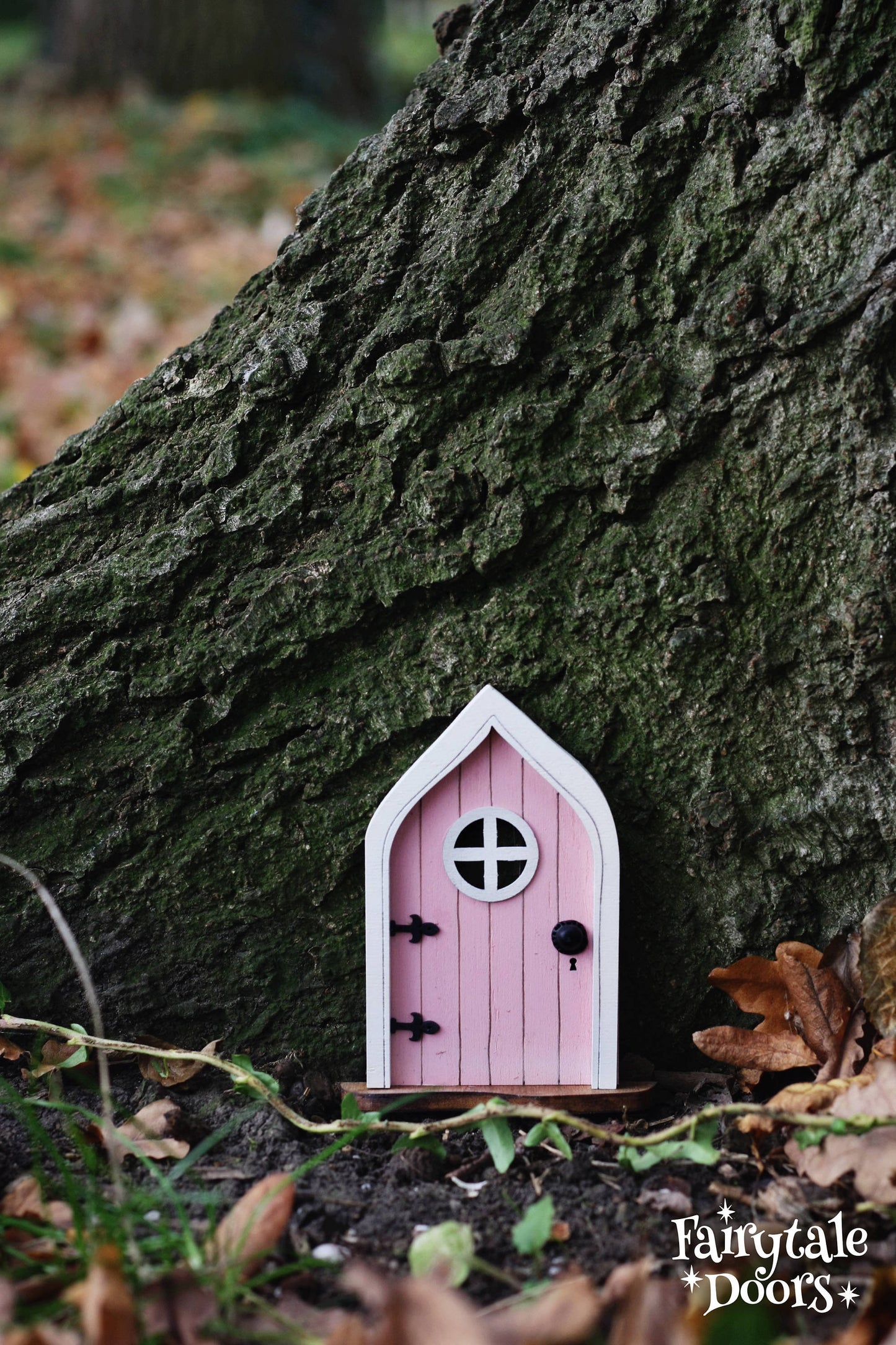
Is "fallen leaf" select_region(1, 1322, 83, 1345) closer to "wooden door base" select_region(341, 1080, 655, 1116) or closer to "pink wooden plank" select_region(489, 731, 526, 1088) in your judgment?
"wooden door base" select_region(341, 1080, 655, 1116)

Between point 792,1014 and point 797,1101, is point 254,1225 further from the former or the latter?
point 792,1014

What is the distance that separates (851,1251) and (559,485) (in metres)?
1.17

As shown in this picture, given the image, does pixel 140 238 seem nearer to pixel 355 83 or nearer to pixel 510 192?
pixel 355 83

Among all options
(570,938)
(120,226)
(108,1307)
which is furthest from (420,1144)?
(120,226)

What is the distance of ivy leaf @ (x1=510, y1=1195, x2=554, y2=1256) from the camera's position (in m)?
1.33

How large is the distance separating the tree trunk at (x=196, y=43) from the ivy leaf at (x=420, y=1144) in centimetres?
869

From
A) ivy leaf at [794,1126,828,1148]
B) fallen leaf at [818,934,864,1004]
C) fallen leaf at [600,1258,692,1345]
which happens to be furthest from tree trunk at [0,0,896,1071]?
fallen leaf at [600,1258,692,1345]

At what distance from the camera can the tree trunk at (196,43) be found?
8031 millimetres

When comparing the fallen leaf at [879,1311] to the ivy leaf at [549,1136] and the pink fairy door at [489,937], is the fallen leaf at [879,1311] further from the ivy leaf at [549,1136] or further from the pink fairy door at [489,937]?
the pink fairy door at [489,937]

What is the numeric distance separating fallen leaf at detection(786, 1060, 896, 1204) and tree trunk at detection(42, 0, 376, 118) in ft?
29.2

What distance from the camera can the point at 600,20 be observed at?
171 cm

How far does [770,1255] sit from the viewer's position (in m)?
1.32

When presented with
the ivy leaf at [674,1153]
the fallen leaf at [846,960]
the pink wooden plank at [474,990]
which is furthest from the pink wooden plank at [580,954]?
the fallen leaf at [846,960]

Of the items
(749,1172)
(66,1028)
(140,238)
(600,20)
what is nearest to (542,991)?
(749,1172)
